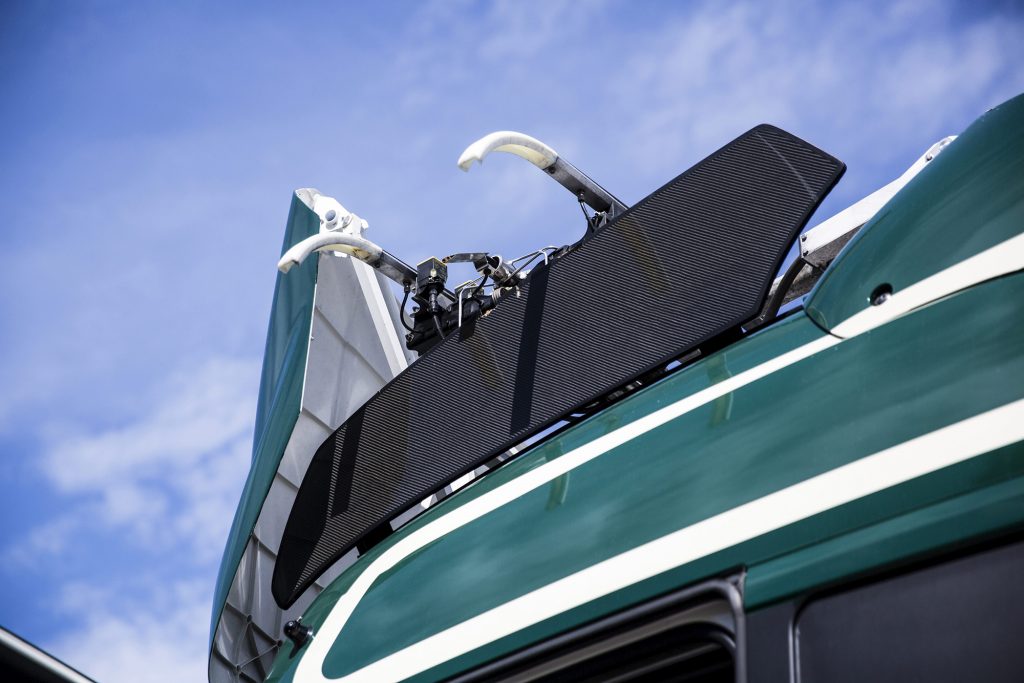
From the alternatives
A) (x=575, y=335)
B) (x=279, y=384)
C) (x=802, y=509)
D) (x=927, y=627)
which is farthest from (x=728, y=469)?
(x=279, y=384)

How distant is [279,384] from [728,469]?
1.83m

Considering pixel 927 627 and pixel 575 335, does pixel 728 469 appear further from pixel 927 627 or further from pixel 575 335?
pixel 575 335

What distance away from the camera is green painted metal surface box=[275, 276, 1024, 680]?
4.67 feet

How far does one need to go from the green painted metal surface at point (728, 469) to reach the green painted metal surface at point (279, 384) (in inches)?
27.2

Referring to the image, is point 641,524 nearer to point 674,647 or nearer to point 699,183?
point 674,647

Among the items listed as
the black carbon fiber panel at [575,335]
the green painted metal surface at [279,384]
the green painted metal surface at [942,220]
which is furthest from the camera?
the green painted metal surface at [279,384]

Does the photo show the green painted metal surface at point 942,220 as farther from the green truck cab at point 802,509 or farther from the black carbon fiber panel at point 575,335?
the black carbon fiber panel at point 575,335

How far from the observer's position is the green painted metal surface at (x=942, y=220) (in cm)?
159

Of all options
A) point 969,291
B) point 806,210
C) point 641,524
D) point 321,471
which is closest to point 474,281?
point 321,471

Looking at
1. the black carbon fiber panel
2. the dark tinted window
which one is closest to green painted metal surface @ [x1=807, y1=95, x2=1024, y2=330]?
the black carbon fiber panel

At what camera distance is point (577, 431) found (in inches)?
83.4

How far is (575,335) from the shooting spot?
7.88 feet

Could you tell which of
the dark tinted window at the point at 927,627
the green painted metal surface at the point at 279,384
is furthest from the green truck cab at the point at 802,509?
the green painted metal surface at the point at 279,384

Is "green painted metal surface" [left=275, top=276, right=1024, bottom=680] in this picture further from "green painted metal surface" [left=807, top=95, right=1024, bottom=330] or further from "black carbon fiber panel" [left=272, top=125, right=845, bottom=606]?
"black carbon fiber panel" [left=272, top=125, right=845, bottom=606]
